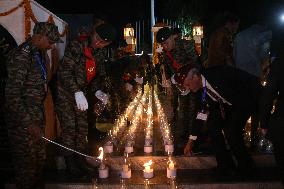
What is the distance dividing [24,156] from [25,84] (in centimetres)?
90

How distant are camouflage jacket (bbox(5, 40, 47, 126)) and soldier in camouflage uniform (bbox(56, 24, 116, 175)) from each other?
29cm

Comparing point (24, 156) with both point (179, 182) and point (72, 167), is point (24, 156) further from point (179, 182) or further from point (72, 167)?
point (179, 182)

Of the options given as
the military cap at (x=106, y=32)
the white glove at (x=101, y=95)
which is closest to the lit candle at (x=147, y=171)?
the white glove at (x=101, y=95)

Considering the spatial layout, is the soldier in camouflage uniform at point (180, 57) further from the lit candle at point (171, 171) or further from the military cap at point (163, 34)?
the lit candle at point (171, 171)

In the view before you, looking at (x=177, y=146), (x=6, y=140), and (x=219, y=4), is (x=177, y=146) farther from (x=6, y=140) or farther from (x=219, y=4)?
(x=219, y=4)

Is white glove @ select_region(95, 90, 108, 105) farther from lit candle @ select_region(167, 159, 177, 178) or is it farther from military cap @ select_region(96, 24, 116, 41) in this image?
lit candle @ select_region(167, 159, 177, 178)

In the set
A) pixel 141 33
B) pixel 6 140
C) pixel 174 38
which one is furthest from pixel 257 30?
pixel 141 33

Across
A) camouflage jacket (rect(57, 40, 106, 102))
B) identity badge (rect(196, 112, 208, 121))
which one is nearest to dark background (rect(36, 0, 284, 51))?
identity badge (rect(196, 112, 208, 121))

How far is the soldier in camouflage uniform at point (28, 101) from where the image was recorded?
15.0 feet

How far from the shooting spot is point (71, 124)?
510 centimetres

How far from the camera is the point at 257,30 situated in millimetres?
6492

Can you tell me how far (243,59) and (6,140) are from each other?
4.04m

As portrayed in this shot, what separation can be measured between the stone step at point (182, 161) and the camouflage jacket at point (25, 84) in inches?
53.8

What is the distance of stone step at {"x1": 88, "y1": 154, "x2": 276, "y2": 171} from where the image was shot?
18.5 ft
